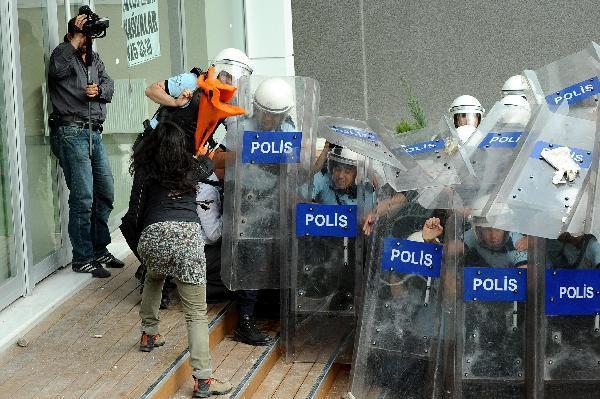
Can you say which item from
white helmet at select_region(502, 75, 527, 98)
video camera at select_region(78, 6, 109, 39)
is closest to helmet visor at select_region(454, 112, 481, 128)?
white helmet at select_region(502, 75, 527, 98)

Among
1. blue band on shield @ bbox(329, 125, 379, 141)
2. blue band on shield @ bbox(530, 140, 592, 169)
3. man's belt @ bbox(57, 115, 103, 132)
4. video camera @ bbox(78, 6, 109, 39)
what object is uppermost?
video camera @ bbox(78, 6, 109, 39)

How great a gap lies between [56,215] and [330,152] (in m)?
2.28

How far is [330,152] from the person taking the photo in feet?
23.9

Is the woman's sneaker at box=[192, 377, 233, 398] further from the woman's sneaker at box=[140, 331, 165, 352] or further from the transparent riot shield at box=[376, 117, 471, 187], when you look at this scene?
the transparent riot shield at box=[376, 117, 471, 187]

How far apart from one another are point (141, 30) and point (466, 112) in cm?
294

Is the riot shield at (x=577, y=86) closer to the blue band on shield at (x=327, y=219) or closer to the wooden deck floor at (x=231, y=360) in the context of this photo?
the blue band on shield at (x=327, y=219)

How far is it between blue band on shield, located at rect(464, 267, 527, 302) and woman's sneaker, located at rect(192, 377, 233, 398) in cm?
153

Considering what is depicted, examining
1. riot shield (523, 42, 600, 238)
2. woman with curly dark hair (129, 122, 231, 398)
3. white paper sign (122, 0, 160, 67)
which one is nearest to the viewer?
woman with curly dark hair (129, 122, 231, 398)

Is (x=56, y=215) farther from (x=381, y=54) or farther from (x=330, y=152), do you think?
(x=381, y=54)

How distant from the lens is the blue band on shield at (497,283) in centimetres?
639

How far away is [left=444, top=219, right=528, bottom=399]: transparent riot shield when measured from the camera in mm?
6430

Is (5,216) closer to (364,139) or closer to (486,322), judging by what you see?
(364,139)

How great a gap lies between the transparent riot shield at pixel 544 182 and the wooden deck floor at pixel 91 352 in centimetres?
221

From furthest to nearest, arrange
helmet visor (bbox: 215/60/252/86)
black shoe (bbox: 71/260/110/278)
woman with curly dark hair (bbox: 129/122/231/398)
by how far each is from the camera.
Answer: black shoe (bbox: 71/260/110/278) < helmet visor (bbox: 215/60/252/86) < woman with curly dark hair (bbox: 129/122/231/398)
